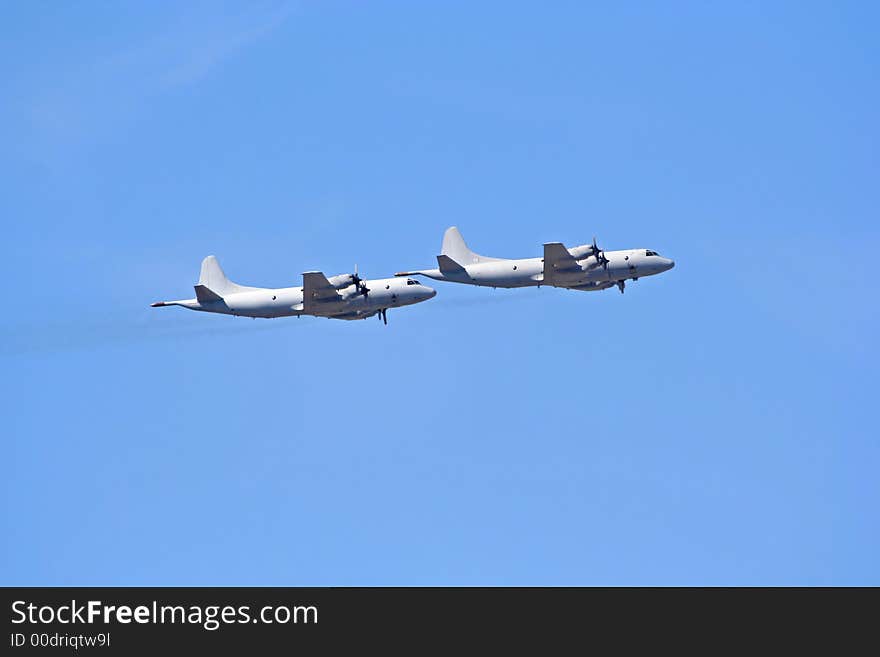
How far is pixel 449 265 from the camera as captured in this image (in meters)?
150

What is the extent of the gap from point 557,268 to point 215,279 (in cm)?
2708

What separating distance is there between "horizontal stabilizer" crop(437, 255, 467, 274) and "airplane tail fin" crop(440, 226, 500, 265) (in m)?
1.18

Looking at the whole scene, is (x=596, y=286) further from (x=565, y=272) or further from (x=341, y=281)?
(x=341, y=281)

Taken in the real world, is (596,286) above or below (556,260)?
below

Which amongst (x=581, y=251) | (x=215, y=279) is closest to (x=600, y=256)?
(x=581, y=251)

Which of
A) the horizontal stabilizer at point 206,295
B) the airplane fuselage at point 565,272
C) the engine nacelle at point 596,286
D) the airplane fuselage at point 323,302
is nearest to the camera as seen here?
the airplane fuselage at point 323,302

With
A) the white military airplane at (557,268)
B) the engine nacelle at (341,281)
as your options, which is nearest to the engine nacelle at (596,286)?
the white military airplane at (557,268)

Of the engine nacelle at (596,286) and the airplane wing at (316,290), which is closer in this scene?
the airplane wing at (316,290)

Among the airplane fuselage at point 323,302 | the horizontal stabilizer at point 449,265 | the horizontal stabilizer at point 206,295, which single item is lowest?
the airplane fuselage at point 323,302

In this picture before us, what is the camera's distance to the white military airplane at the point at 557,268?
14812 cm

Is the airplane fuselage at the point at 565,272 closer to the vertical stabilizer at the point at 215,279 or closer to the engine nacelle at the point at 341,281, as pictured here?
the engine nacelle at the point at 341,281

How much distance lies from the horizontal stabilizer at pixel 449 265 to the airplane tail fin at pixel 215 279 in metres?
16.0

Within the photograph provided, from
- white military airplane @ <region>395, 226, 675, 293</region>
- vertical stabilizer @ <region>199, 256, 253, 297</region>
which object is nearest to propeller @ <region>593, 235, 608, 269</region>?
white military airplane @ <region>395, 226, 675, 293</region>
